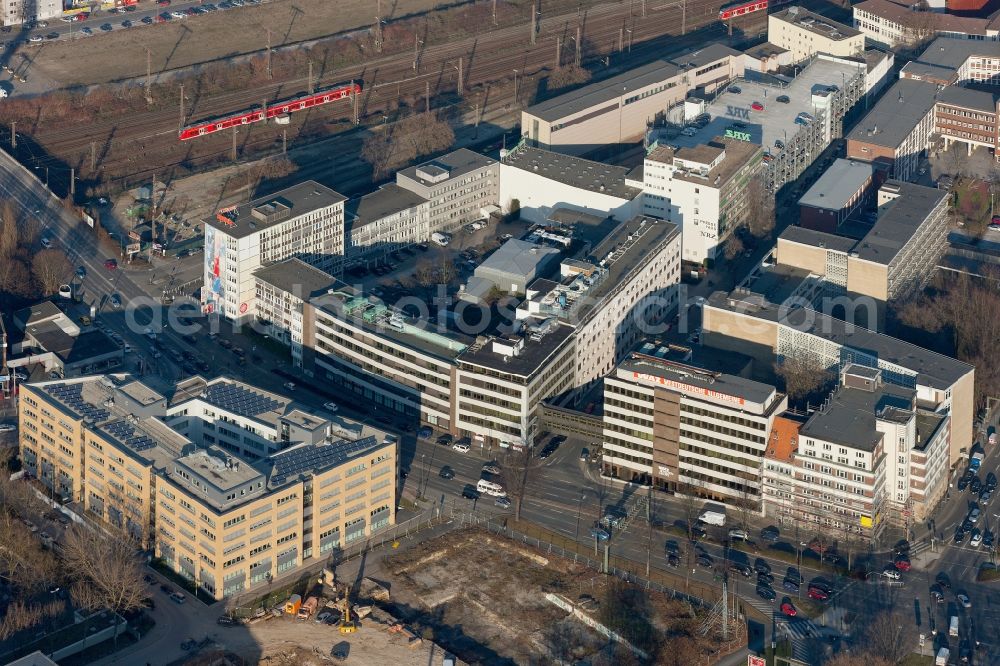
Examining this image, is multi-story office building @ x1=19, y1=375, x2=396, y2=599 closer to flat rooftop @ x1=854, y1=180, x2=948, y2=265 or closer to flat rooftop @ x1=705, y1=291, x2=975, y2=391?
flat rooftop @ x1=705, y1=291, x2=975, y2=391

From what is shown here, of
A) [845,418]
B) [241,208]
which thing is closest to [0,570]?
[241,208]

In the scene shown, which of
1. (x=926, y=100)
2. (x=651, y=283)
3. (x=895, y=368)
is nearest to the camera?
(x=895, y=368)

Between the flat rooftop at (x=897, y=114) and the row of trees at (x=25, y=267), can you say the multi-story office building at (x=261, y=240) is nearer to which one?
the row of trees at (x=25, y=267)

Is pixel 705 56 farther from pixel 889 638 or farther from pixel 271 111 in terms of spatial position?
pixel 889 638

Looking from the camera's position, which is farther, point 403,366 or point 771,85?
point 771,85

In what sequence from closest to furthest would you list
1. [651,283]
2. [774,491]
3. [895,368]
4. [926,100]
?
[774,491], [895,368], [651,283], [926,100]

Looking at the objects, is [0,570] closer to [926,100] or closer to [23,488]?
[23,488]

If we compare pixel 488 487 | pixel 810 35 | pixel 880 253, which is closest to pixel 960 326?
pixel 880 253
